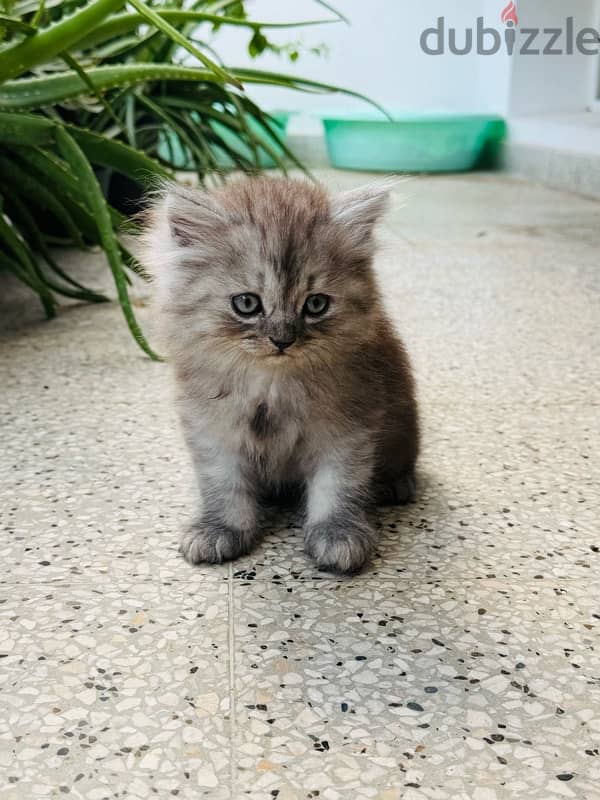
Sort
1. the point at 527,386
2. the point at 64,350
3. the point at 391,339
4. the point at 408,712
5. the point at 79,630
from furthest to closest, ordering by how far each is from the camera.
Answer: the point at 64,350 < the point at 527,386 < the point at 391,339 < the point at 79,630 < the point at 408,712

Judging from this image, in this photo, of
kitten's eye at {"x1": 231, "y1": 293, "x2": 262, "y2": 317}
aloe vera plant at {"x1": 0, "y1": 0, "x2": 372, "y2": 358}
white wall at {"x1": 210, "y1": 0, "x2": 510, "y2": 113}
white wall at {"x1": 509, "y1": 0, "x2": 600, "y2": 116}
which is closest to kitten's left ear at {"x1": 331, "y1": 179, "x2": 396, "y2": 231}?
kitten's eye at {"x1": 231, "y1": 293, "x2": 262, "y2": 317}

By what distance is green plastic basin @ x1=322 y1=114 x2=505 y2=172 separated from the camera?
433cm

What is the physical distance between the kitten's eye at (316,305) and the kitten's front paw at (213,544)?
0.30 m

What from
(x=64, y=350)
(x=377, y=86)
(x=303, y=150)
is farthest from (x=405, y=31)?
(x=64, y=350)

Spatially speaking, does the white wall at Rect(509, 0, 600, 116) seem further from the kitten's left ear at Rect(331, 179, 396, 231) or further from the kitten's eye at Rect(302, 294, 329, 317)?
the kitten's eye at Rect(302, 294, 329, 317)

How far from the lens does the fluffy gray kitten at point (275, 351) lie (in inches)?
40.1

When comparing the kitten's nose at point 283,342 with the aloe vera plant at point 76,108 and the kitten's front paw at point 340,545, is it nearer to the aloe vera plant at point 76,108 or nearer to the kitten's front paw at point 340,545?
the kitten's front paw at point 340,545

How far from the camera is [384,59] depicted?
191 inches

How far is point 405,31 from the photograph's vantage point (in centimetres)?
475

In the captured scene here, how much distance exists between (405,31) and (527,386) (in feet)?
11.9

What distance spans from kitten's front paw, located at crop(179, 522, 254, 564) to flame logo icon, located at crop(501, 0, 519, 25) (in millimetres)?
3598

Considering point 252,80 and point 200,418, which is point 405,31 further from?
point 200,418

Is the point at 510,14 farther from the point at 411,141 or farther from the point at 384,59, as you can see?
the point at 384,59

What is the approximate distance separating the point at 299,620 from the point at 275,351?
30 cm
